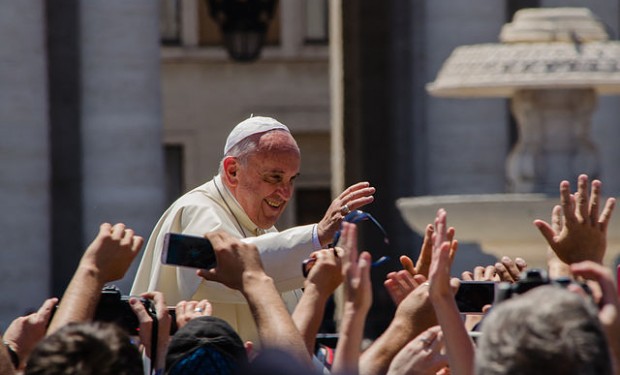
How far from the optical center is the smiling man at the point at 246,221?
6113 mm

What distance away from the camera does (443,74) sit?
39.6ft

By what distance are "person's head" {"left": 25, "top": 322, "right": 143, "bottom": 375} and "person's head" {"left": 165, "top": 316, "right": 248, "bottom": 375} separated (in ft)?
1.27

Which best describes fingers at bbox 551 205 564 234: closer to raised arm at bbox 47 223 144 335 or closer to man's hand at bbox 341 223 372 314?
man's hand at bbox 341 223 372 314

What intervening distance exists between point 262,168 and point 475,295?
148cm

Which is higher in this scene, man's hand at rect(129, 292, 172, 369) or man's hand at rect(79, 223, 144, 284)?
man's hand at rect(79, 223, 144, 284)

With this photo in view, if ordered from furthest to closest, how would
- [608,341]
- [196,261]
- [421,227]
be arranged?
[421,227]
[196,261]
[608,341]

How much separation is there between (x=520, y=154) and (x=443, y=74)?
0.64 meters

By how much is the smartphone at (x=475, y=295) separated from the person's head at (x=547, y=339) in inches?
55.9

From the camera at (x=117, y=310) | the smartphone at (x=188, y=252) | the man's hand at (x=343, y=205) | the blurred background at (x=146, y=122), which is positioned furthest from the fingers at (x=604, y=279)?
the blurred background at (x=146, y=122)

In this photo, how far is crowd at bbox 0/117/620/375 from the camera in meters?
3.67

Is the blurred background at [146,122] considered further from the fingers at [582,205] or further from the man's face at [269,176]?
the fingers at [582,205]

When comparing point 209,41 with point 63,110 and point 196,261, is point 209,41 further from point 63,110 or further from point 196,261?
point 196,261

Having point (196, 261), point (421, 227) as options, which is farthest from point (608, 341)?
point (421, 227)

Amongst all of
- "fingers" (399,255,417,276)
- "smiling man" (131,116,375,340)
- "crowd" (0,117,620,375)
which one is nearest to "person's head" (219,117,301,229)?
"smiling man" (131,116,375,340)
